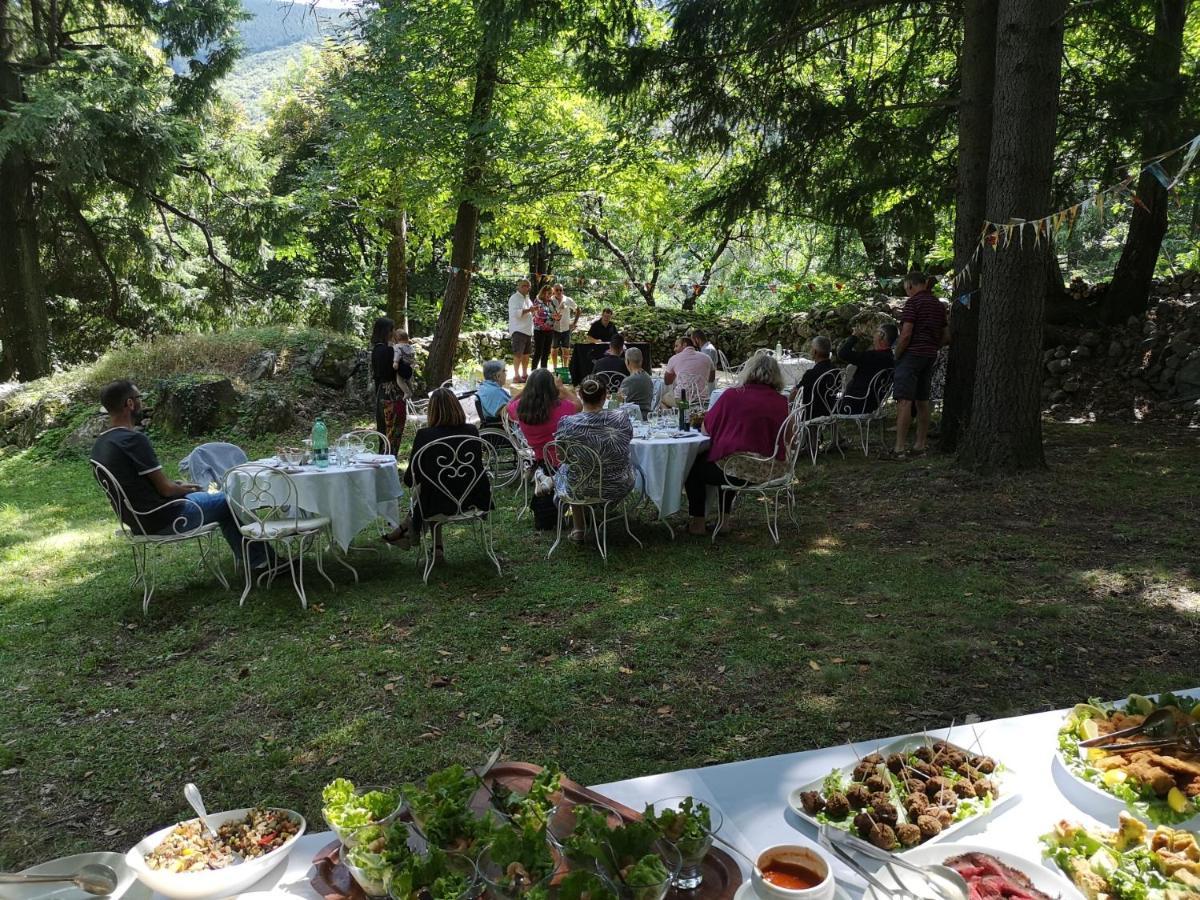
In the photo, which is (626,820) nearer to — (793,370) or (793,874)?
(793,874)

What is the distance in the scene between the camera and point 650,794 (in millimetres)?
1638

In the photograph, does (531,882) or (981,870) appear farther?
(981,870)

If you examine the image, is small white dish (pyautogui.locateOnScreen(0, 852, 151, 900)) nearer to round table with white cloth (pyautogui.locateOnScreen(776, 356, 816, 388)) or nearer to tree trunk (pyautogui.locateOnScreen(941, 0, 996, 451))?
tree trunk (pyautogui.locateOnScreen(941, 0, 996, 451))

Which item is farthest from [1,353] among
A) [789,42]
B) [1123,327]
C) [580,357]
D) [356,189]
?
[1123,327]

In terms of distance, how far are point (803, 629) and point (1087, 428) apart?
258 inches

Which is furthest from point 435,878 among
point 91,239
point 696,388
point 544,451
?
point 91,239

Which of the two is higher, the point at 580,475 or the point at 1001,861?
the point at 1001,861

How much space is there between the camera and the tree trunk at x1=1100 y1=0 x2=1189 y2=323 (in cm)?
677

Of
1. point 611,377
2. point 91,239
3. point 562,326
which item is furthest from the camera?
point 91,239

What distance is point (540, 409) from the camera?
20.7 ft

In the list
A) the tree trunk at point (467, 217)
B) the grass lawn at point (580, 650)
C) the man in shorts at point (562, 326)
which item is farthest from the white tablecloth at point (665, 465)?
the man in shorts at point (562, 326)

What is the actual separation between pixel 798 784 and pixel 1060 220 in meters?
4.60

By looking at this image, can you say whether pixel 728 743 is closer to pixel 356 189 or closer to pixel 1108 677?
pixel 1108 677

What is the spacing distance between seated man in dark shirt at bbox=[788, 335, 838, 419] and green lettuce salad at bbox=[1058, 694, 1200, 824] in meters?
6.37
